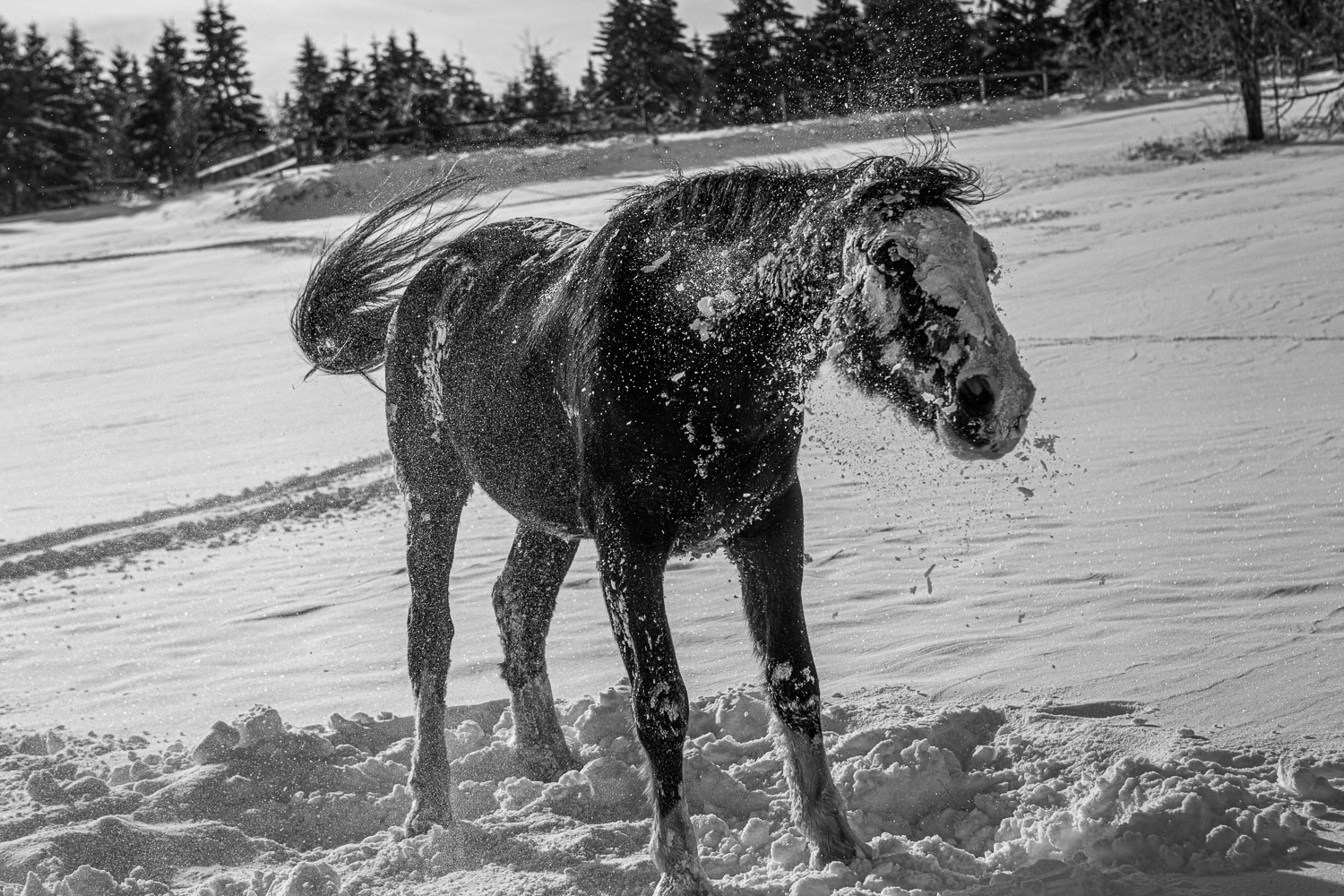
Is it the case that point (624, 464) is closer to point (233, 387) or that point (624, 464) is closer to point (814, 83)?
point (814, 83)

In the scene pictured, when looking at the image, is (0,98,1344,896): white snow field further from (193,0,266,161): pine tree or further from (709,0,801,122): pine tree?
(193,0,266,161): pine tree

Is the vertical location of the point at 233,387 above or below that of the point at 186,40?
below

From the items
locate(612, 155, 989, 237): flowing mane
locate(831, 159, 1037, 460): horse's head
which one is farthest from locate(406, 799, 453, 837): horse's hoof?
locate(831, 159, 1037, 460): horse's head

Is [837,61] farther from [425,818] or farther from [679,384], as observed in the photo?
[425,818]

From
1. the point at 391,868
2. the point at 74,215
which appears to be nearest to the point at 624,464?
the point at 391,868

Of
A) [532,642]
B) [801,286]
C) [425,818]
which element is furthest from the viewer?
[532,642]

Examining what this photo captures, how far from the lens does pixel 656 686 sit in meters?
3.27

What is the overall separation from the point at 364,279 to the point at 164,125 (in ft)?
173

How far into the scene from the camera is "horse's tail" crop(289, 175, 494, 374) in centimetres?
486

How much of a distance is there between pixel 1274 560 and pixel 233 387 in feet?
33.1

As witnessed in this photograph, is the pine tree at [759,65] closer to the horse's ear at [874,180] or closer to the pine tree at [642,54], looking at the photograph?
the horse's ear at [874,180]

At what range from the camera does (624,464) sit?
3172 mm

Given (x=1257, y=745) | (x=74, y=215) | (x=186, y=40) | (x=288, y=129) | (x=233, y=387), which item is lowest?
(x=1257, y=745)

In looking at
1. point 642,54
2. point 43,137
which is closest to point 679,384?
point 642,54
